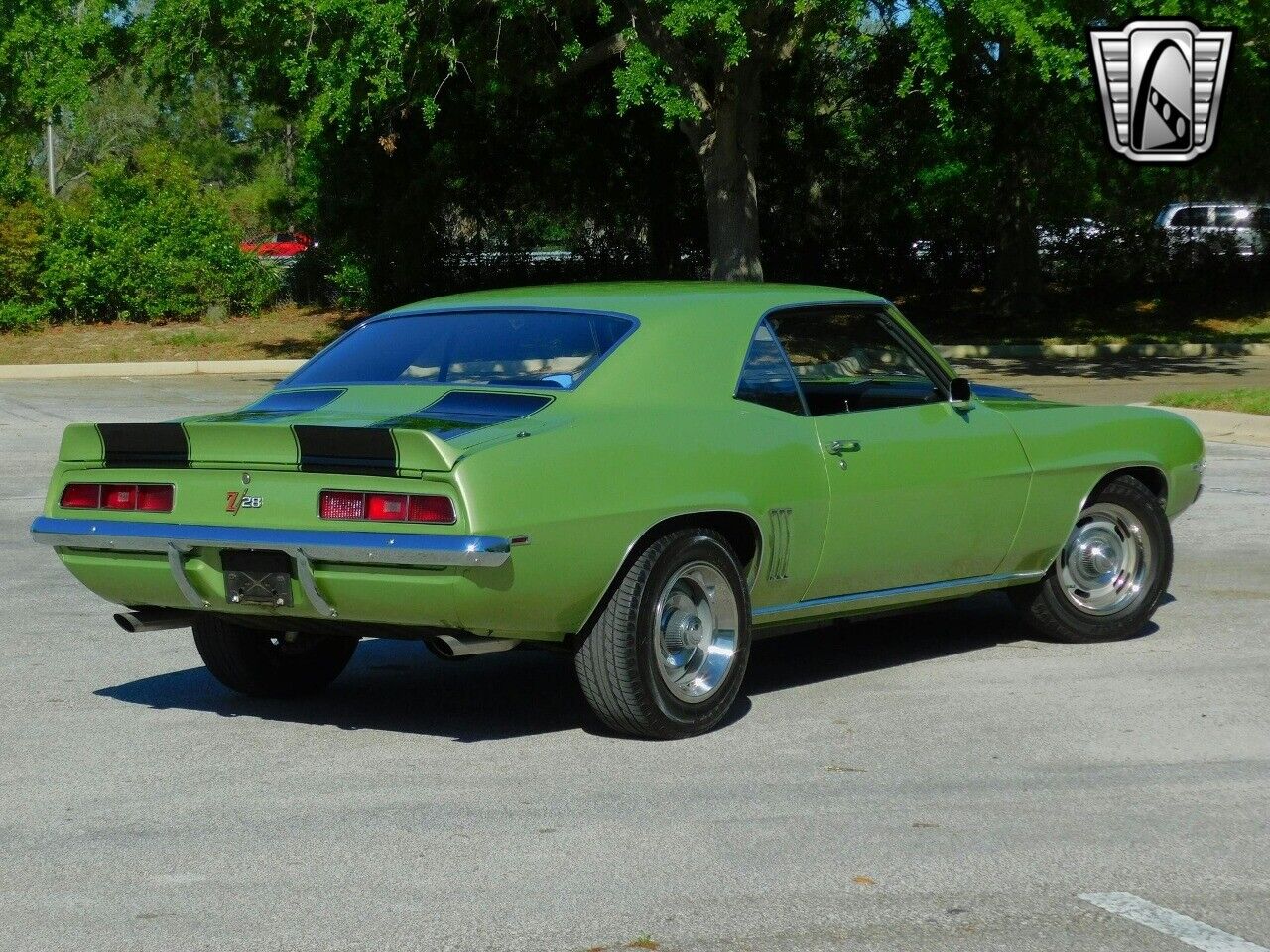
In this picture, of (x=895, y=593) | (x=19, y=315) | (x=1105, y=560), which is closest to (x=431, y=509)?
(x=895, y=593)

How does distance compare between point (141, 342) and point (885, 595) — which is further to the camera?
point (141, 342)

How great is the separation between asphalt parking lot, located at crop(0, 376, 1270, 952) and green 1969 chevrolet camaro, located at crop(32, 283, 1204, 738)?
1.24 feet

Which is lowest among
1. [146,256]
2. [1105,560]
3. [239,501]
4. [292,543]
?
[1105,560]

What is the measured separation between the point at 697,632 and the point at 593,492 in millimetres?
722

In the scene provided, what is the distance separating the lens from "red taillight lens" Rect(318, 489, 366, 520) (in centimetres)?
583

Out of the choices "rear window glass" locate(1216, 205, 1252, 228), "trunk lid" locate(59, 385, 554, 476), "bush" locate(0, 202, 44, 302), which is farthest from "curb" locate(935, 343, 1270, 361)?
"trunk lid" locate(59, 385, 554, 476)

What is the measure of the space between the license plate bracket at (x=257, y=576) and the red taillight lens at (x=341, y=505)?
0.67 ft

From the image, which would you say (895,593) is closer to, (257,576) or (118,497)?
(257,576)

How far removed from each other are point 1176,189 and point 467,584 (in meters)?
29.9

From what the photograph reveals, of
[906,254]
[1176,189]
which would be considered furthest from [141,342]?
[1176,189]

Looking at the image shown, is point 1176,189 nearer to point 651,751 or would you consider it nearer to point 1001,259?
point 1001,259

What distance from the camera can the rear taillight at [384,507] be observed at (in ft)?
18.7

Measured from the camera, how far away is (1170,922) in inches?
177

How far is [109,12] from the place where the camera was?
27.0 meters
